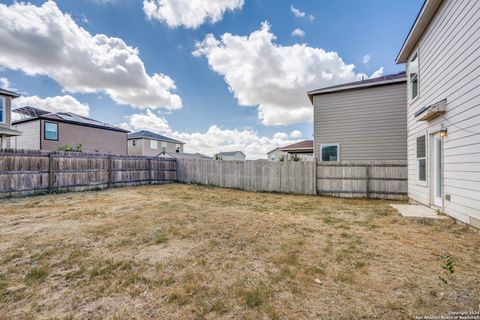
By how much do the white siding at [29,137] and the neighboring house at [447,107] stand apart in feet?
75.1

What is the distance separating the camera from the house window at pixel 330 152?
1079cm

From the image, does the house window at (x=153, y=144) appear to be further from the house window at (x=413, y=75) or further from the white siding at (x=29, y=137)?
the house window at (x=413, y=75)

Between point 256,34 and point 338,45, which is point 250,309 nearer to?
point 256,34

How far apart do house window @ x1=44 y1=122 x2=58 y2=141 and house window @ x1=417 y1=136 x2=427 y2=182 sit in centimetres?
2294

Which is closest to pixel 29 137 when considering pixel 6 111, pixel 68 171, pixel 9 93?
pixel 6 111

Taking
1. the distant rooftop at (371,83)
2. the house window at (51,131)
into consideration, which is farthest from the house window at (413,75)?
the house window at (51,131)

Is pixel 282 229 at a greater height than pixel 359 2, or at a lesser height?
lesser

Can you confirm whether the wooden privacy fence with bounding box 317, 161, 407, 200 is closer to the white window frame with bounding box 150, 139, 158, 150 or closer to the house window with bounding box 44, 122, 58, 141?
the house window with bounding box 44, 122, 58, 141

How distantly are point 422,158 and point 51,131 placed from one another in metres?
23.1

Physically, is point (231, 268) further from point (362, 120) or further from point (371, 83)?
point (371, 83)

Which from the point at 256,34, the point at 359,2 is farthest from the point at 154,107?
the point at 359,2

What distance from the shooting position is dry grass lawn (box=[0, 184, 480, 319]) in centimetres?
192

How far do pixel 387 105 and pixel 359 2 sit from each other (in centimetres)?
457

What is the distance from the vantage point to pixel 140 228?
13.7ft
